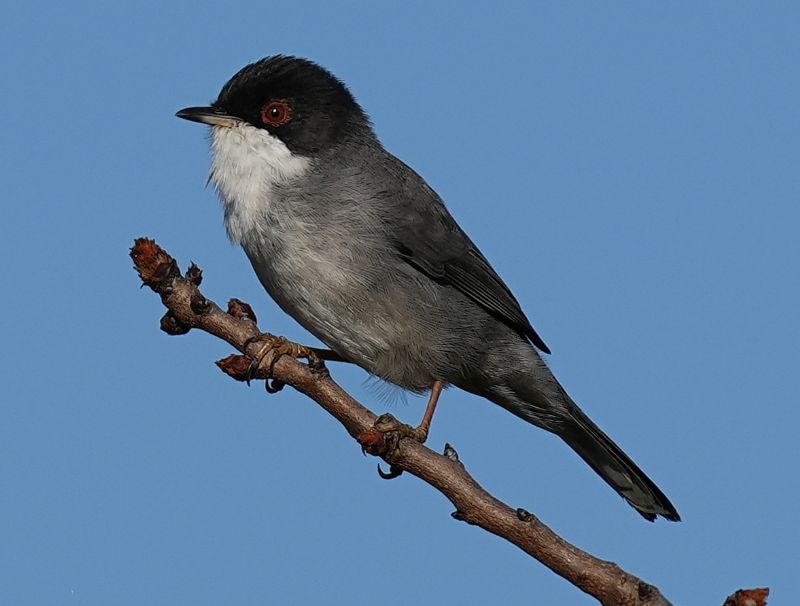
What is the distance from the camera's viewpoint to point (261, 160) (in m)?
6.22

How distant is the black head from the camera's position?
6.37 metres

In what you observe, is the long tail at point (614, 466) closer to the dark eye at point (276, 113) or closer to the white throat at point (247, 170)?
the white throat at point (247, 170)

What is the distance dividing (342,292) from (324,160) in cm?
93

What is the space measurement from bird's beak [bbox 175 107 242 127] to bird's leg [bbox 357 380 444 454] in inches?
79.3

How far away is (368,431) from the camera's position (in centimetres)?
448

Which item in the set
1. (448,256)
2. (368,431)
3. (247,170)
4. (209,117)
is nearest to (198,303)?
(368,431)

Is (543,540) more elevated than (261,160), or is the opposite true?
(261,160)

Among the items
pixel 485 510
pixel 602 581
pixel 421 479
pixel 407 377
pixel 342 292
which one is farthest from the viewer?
pixel 407 377

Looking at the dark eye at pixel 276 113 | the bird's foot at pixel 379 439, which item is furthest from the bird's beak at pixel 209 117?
the bird's foot at pixel 379 439

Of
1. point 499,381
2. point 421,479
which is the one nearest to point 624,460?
point 499,381

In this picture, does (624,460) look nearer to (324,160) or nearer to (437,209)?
(437,209)

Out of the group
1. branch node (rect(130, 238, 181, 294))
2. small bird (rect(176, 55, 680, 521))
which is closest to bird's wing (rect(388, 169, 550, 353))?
small bird (rect(176, 55, 680, 521))

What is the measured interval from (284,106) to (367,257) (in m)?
1.14

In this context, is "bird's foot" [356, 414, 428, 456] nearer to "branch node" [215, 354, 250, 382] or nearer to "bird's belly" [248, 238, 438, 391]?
"branch node" [215, 354, 250, 382]
